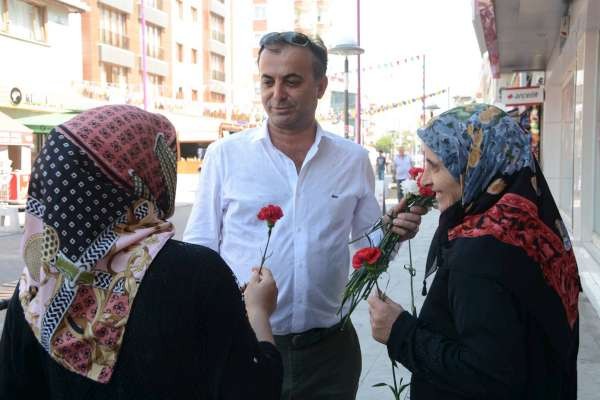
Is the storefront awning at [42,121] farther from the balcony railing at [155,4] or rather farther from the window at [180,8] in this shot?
the window at [180,8]

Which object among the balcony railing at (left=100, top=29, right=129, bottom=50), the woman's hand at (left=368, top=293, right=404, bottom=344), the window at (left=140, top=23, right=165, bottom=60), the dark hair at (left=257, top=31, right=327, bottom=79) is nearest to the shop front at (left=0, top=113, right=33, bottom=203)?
the dark hair at (left=257, top=31, right=327, bottom=79)

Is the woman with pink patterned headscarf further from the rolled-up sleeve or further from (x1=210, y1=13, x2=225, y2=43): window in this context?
(x1=210, y1=13, x2=225, y2=43): window

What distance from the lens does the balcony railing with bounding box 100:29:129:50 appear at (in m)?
39.8

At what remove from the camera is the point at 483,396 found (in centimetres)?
180

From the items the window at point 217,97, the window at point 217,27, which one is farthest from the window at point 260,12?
the window at point 217,97

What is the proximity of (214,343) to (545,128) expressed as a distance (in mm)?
13620

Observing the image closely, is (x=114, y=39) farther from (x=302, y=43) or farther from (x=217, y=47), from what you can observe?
(x=302, y=43)

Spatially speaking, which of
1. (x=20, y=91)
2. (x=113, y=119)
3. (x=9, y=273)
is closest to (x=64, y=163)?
(x=113, y=119)

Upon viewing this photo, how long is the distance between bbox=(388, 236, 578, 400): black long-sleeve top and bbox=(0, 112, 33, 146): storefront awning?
66.5 ft

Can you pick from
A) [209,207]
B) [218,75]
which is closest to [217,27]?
[218,75]

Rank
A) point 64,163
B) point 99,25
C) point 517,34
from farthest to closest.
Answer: point 99,25, point 517,34, point 64,163

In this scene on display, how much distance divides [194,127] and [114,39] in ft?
23.5

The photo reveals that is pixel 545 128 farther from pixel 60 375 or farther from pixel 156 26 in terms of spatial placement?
pixel 156 26

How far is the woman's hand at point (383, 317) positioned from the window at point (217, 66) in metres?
53.6
